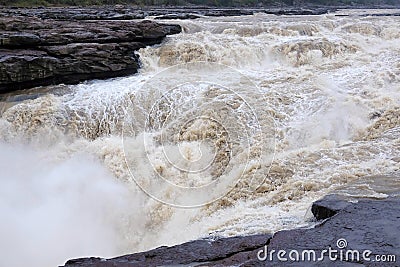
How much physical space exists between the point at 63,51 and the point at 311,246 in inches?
346

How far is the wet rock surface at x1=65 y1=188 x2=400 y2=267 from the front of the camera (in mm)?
3414

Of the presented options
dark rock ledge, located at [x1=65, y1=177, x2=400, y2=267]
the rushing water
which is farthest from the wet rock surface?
the rushing water

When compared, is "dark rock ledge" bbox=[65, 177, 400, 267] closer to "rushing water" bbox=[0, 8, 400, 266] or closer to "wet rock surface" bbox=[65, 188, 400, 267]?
"wet rock surface" bbox=[65, 188, 400, 267]

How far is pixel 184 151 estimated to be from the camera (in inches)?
297

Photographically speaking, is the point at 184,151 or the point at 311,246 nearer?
the point at 311,246

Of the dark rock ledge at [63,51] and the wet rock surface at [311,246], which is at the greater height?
the dark rock ledge at [63,51]

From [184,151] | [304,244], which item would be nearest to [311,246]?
[304,244]

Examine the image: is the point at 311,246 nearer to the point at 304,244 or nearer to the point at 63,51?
the point at 304,244

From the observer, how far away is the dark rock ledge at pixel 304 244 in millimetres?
3471

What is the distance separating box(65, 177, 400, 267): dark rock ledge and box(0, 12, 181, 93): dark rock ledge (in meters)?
7.20

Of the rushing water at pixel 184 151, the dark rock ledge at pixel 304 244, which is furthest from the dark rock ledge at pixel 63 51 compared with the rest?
the dark rock ledge at pixel 304 244

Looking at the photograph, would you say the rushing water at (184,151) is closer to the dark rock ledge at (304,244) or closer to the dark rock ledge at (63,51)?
the dark rock ledge at (63,51)

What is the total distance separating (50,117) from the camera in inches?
332

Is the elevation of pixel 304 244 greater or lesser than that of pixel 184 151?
greater
